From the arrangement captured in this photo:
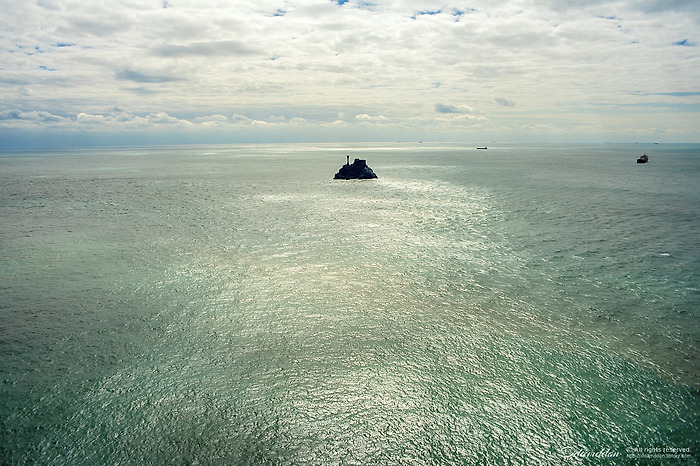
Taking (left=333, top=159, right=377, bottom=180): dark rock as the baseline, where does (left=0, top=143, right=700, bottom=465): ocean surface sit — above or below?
below

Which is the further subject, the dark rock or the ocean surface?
the dark rock

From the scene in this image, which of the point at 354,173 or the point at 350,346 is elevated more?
the point at 354,173

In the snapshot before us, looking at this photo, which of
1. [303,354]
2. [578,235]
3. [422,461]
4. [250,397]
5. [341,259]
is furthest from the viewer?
[578,235]

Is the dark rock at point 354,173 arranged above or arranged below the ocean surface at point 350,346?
above

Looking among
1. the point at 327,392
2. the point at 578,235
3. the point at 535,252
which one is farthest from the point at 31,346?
the point at 578,235

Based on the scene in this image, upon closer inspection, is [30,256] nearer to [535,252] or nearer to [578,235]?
[535,252]

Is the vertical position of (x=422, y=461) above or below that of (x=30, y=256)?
below

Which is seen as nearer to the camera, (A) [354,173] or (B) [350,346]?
(B) [350,346]

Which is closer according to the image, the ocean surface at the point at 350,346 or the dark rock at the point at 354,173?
the ocean surface at the point at 350,346
